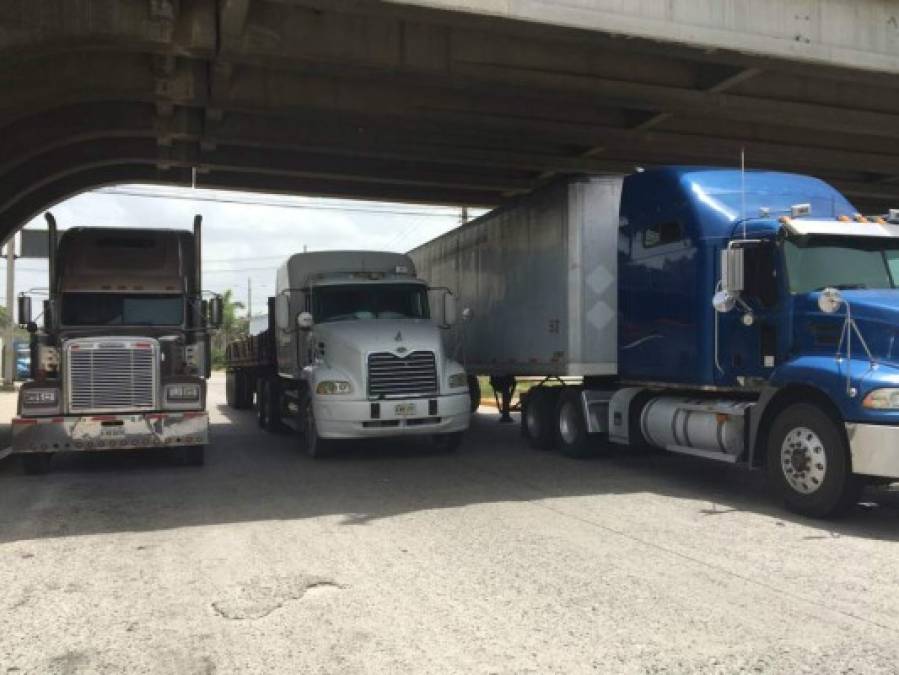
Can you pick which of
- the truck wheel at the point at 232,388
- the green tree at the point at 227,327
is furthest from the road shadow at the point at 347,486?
the green tree at the point at 227,327

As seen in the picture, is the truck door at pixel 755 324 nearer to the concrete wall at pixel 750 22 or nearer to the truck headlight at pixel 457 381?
the concrete wall at pixel 750 22

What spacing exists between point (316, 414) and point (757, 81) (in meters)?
8.43

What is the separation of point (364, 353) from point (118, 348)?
11.0 ft

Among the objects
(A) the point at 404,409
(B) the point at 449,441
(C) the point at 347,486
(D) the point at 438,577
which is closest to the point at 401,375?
(A) the point at 404,409

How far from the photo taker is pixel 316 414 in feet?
39.2

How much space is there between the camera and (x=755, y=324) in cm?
889

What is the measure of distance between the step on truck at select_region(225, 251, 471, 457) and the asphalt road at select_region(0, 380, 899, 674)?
148 centimetres

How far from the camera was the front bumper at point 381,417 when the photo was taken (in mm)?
11641

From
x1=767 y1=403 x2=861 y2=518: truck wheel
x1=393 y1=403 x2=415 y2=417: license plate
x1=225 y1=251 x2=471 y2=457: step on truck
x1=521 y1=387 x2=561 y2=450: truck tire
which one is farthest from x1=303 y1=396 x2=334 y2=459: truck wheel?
x1=767 y1=403 x2=861 y2=518: truck wheel

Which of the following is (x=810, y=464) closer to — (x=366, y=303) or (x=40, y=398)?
(x=366, y=303)

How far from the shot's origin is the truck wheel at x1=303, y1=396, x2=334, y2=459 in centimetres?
1230

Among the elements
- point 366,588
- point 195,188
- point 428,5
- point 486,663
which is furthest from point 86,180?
point 486,663

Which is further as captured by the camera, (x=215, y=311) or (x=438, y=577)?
(x=215, y=311)

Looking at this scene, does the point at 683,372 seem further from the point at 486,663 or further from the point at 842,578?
the point at 486,663
